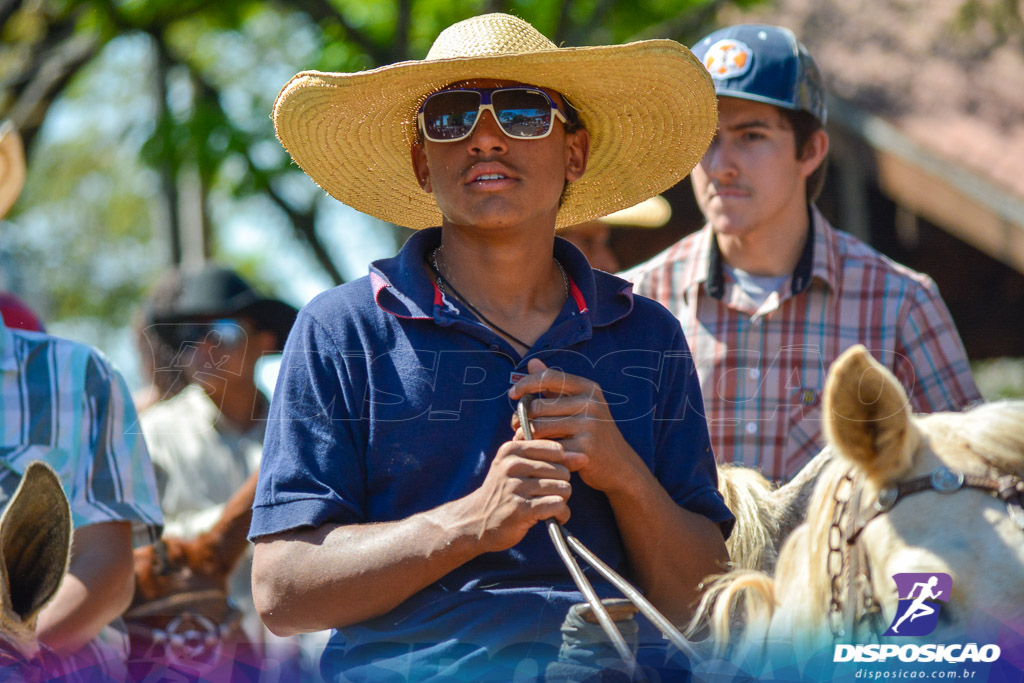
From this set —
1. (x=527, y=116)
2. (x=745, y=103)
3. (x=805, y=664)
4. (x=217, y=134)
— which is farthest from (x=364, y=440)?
(x=217, y=134)

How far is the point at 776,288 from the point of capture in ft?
11.9

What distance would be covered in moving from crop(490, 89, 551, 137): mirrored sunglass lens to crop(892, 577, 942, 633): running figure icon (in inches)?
43.8

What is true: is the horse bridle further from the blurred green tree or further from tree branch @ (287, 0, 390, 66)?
tree branch @ (287, 0, 390, 66)

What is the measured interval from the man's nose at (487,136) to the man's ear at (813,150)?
1.80 meters

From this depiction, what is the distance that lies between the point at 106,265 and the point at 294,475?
24224 mm

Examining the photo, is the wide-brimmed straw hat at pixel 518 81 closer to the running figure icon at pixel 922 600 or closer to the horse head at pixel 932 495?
the horse head at pixel 932 495

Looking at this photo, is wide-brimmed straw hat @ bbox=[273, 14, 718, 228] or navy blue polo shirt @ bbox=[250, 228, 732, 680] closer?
navy blue polo shirt @ bbox=[250, 228, 732, 680]

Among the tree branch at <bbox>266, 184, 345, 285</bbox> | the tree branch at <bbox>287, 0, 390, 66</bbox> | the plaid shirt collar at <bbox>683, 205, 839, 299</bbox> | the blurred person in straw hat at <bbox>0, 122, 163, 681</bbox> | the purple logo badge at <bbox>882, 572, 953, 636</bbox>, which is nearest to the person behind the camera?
the purple logo badge at <bbox>882, 572, 953, 636</bbox>

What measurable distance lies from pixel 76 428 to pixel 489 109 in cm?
141

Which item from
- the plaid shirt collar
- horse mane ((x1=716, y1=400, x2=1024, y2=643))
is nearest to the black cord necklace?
horse mane ((x1=716, y1=400, x2=1024, y2=643))

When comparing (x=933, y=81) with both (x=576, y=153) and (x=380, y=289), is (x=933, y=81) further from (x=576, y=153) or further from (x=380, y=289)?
(x=380, y=289)

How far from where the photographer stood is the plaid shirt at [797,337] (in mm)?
3355

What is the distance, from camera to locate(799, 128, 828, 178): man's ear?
12.3ft

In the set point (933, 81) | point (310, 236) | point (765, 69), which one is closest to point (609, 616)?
point (765, 69)
